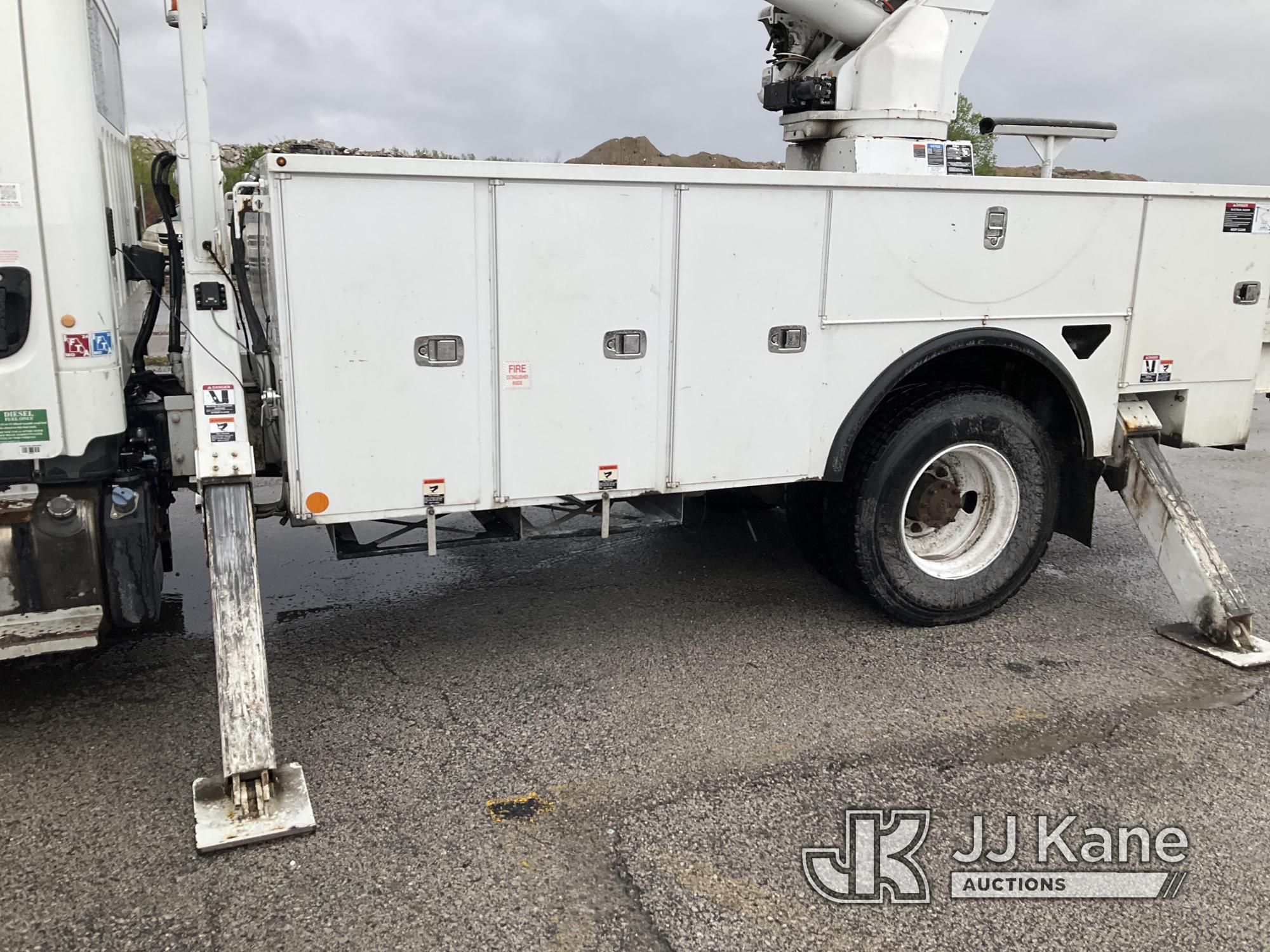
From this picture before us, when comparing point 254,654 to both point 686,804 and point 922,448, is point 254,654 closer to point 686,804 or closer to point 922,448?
point 686,804

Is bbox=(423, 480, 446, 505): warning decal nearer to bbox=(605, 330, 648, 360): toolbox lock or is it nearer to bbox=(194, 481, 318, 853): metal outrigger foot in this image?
bbox=(194, 481, 318, 853): metal outrigger foot

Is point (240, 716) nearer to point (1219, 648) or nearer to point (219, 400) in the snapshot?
point (219, 400)

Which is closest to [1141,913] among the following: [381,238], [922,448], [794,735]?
[794,735]

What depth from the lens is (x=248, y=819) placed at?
3344 millimetres

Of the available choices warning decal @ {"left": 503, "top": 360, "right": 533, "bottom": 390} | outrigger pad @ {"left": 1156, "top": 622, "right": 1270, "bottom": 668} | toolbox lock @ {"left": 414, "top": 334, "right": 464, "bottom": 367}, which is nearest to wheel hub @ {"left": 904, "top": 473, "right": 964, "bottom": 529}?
outrigger pad @ {"left": 1156, "top": 622, "right": 1270, "bottom": 668}

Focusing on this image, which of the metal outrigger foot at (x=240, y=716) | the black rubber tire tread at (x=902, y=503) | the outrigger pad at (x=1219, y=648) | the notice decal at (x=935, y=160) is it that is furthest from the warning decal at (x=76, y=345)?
the outrigger pad at (x=1219, y=648)

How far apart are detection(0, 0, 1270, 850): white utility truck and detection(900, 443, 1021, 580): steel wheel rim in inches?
0.6

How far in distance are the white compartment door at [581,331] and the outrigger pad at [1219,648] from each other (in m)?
2.74

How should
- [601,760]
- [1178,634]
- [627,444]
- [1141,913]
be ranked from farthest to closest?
1. [1178,634]
2. [627,444]
3. [601,760]
4. [1141,913]

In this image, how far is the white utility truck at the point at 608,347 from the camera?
11.7 ft

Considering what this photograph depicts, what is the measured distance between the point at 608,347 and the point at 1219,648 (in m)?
3.20

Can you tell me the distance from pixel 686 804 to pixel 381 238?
219 cm

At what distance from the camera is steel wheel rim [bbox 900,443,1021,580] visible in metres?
→ 5.02

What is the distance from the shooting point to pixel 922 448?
15.7ft
